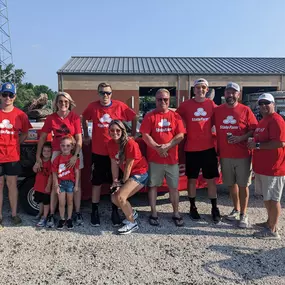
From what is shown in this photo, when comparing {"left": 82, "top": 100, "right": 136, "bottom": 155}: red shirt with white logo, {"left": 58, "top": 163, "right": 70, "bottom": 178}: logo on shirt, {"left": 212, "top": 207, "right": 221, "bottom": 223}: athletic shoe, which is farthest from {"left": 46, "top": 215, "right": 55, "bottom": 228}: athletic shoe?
{"left": 212, "top": 207, "right": 221, "bottom": 223}: athletic shoe

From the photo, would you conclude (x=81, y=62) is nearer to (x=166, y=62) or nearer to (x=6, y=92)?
(x=166, y=62)

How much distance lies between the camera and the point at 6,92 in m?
3.80

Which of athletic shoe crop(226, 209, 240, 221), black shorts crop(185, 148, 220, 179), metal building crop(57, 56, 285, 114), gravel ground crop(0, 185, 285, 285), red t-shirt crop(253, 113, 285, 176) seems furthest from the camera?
metal building crop(57, 56, 285, 114)

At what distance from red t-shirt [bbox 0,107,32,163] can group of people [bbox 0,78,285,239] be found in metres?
0.01

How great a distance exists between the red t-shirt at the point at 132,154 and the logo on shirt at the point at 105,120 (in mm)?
266

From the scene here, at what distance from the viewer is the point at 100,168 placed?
401cm

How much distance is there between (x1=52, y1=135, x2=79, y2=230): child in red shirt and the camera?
3812 millimetres

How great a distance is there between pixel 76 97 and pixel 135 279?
19.8 meters

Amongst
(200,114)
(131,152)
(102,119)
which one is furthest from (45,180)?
(200,114)

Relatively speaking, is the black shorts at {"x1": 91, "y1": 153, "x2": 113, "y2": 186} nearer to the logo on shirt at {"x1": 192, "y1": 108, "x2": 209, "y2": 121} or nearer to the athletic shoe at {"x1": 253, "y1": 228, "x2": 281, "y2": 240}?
the logo on shirt at {"x1": 192, "y1": 108, "x2": 209, "y2": 121}

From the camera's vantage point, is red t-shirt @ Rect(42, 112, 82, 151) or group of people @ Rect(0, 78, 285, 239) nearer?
group of people @ Rect(0, 78, 285, 239)

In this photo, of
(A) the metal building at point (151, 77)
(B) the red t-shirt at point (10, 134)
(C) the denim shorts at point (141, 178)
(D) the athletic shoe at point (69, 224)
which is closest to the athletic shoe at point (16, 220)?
(D) the athletic shoe at point (69, 224)

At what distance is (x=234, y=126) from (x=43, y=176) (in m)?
2.67

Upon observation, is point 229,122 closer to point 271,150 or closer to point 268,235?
point 271,150
